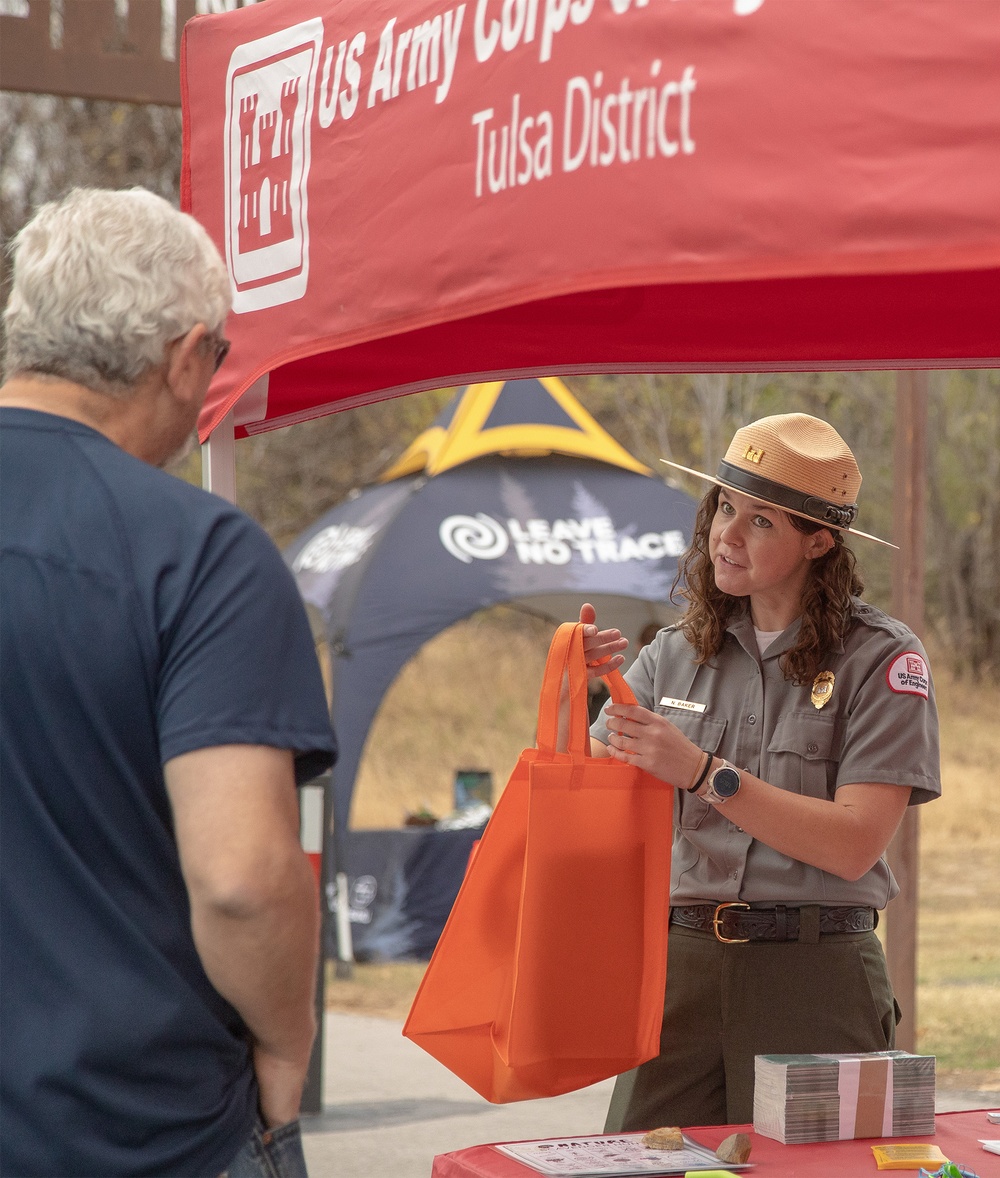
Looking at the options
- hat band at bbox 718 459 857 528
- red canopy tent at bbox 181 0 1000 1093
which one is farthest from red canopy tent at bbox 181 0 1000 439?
hat band at bbox 718 459 857 528

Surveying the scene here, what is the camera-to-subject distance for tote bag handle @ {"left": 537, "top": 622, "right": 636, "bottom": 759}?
2.28 m

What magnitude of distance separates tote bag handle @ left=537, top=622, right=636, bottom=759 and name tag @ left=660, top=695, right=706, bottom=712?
278 mm

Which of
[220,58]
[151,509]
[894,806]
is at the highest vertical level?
[220,58]

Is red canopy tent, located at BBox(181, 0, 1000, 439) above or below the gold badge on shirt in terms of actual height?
above

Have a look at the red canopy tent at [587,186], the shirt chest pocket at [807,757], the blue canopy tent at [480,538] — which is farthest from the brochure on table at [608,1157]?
the blue canopy tent at [480,538]

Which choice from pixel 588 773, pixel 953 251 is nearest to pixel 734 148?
pixel 953 251

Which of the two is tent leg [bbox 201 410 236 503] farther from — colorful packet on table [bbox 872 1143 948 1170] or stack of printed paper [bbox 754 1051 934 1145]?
colorful packet on table [bbox 872 1143 948 1170]

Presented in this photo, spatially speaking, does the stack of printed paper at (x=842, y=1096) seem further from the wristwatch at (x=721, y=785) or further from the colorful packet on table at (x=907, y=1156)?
the wristwatch at (x=721, y=785)

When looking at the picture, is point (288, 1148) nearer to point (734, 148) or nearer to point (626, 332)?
point (734, 148)

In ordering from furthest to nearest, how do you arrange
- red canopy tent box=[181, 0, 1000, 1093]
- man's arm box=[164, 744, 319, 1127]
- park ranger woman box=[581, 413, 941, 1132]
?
park ranger woman box=[581, 413, 941, 1132] → red canopy tent box=[181, 0, 1000, 1093] → man's arm box=[164, 744, 319, 1127]

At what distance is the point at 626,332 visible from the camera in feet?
9.86

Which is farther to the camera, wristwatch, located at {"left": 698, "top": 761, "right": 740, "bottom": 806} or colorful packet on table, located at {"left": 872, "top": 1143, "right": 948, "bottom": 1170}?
wristwatch, located at {"left": 698, "top": 761, "right": 740, "bottom": 806}

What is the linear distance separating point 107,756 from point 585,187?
0.88 m

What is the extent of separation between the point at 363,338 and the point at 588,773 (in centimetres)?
74
